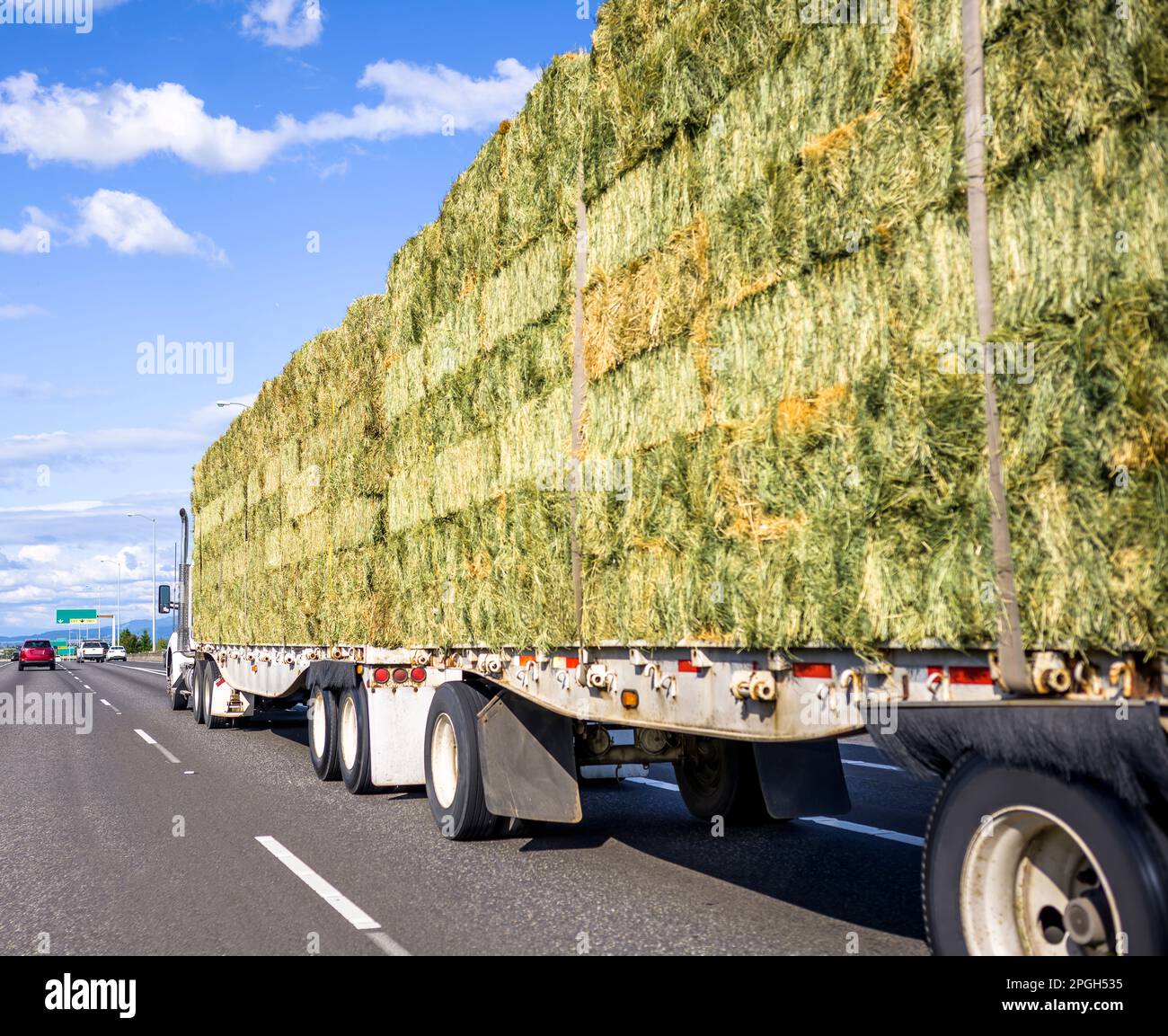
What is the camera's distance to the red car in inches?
2822

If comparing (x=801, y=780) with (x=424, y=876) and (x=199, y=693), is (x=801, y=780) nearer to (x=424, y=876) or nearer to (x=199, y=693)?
(x=424, y=876)

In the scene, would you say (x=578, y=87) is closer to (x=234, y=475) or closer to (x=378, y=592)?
(x=378, y=592)

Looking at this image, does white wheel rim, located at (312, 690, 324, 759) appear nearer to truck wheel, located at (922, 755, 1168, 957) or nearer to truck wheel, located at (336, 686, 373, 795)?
truck wheel, located at (336, 686, 373, 795)

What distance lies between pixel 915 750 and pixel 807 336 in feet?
5.69

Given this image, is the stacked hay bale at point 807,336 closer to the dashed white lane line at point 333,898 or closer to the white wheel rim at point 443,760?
the white wheel rim at point 443,760

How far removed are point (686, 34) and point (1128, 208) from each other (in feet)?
9.87

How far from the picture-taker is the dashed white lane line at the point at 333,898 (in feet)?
20.5

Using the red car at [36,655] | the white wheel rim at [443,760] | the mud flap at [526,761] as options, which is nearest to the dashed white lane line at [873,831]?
the mud flap at [526,761]

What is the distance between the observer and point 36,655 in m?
72.1

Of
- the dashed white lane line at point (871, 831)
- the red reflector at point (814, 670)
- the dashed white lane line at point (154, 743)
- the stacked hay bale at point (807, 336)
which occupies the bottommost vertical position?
the dashed white lane line at point (154, 743)

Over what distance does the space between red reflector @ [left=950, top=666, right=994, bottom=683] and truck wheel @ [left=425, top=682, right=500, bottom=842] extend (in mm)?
4947

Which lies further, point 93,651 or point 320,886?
point 93,651

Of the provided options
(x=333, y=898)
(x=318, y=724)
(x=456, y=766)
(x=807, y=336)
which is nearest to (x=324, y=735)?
(x=318, y=724)

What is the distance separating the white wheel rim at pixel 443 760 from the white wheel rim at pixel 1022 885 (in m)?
5.50
